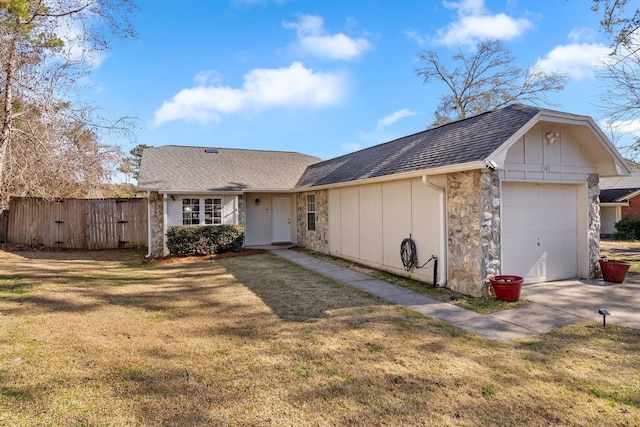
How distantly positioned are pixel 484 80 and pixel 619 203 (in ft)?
35.0

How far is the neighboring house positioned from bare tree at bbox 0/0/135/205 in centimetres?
2485

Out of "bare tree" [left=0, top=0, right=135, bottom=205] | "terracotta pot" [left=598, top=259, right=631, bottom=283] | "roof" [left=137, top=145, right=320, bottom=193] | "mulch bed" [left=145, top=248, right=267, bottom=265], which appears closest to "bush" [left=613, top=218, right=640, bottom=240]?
"terracotta pot" [left=598, top=259, right=631, bottom=283]

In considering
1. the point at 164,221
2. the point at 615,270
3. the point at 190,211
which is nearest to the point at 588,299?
the point at 615,270

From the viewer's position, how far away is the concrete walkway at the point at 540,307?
16.5 ft

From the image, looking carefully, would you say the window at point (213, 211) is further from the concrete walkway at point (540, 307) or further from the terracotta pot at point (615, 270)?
the terracotta pot at point (615, 270)

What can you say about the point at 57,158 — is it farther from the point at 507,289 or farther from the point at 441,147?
the point at 507,289

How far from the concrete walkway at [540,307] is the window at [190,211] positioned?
7358 millimetres

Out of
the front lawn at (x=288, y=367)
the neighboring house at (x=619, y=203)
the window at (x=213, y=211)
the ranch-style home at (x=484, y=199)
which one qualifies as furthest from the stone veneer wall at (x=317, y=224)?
the neighboring house at (x=619, y=203)

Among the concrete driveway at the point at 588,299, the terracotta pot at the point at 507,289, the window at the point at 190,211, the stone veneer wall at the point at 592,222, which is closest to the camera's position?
the concrete driveway at the point at 588,299

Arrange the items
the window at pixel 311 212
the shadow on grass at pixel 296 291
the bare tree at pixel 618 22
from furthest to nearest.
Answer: the window at pixel 311 212
the bare tree at pixel 618 22
the shadow on grass at pixel 296 291

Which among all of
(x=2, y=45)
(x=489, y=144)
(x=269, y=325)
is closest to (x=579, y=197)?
(x=489, y=144)

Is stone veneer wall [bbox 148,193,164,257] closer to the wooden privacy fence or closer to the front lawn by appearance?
the wooden privacy fence

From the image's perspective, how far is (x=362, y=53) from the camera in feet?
48.1

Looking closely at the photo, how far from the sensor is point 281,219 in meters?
15.8
